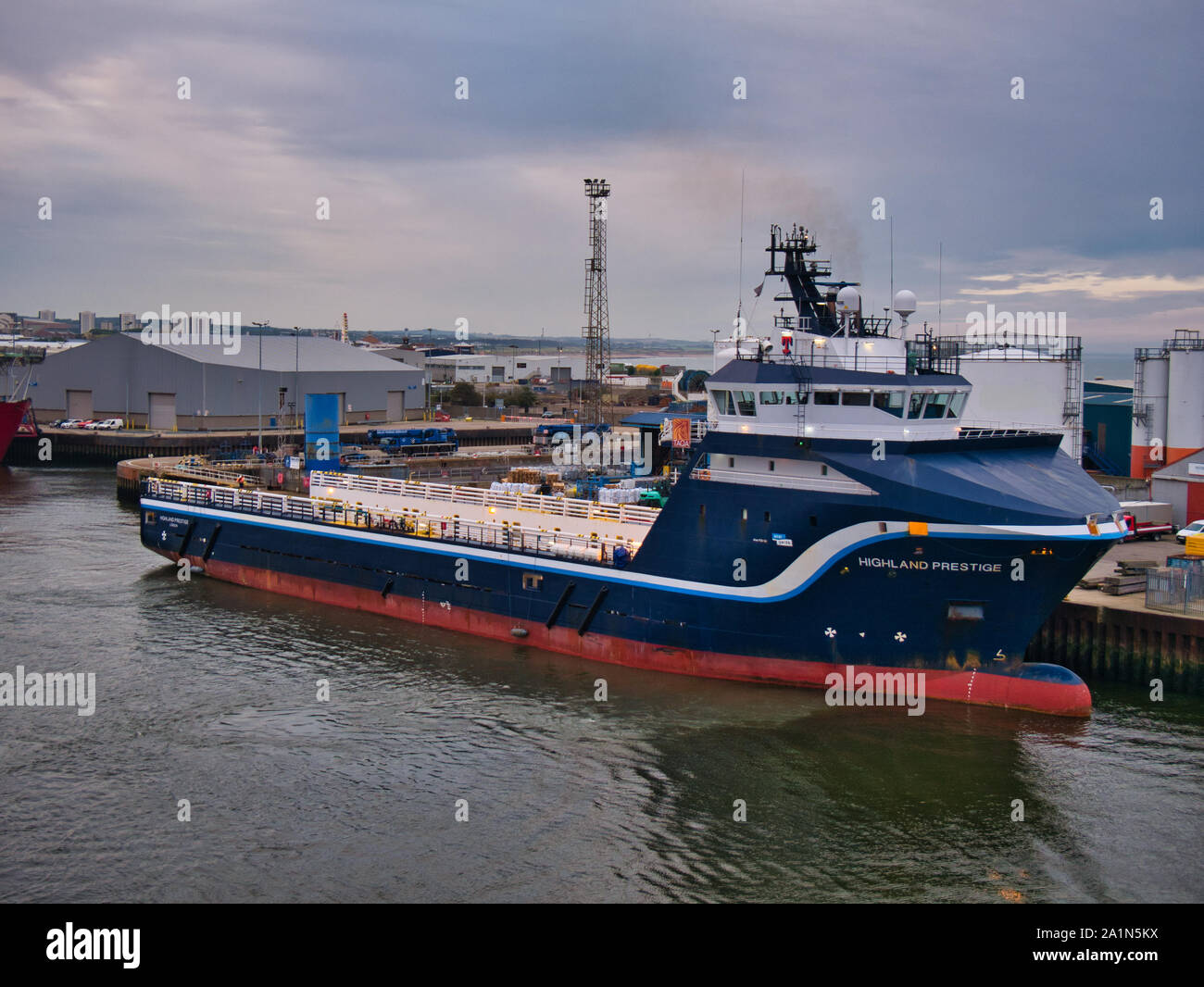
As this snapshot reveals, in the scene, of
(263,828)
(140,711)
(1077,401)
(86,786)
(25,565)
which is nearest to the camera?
(263,828)

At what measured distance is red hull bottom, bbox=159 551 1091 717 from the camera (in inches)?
1056

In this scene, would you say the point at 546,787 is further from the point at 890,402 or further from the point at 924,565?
the point at 890,402

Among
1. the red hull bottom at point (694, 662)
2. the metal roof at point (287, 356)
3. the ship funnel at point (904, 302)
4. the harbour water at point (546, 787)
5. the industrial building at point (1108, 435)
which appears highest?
the metal roof at point (287, 356)

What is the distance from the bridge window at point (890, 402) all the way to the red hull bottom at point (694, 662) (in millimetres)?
6381

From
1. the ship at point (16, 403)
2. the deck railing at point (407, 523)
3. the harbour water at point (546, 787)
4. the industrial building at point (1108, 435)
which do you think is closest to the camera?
the harbour water at point (546, 787)

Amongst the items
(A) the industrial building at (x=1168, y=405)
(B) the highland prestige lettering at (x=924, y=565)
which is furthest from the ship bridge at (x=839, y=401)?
(A) the industrial building at (x=1168, y=405)

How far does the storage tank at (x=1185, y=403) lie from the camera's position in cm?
5028

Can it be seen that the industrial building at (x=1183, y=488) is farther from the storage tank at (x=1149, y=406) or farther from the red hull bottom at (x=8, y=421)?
the red hull bottom at (x=8, y=421)

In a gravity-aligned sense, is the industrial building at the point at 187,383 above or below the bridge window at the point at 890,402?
above

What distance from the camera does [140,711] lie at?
26.8m

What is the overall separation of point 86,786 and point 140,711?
14.4 feet

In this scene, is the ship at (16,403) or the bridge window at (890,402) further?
the ship at (16,403)

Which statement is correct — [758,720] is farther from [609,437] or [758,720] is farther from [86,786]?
[609,437]
